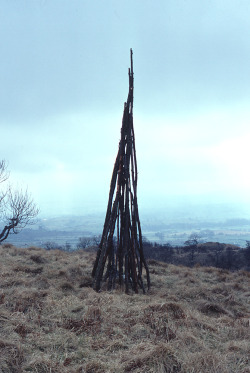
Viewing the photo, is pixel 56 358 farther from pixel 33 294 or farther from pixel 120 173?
pixel 120 173

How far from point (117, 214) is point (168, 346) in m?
3.41

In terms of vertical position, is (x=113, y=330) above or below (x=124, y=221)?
below

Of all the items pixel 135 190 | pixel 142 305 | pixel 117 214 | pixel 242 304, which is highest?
pixel 135 190

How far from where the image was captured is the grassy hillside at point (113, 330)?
9.98 feet

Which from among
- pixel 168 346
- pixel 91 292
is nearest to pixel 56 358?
pixel 168 346

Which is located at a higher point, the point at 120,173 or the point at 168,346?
the point at 120,173

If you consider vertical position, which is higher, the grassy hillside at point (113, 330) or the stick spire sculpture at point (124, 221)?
the stick spire sculpture at point (124, 221)

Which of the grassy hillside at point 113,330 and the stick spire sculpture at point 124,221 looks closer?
the grassy hillside at point 113,330

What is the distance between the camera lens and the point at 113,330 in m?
3.87

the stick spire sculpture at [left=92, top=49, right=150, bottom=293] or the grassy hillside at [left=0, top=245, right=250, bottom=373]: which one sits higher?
the stick spire sculpture at [left=92, top=49, right=150, bottom=293]

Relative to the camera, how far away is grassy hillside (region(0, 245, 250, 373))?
120 inches

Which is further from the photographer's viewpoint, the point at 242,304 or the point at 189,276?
the point at 189,276

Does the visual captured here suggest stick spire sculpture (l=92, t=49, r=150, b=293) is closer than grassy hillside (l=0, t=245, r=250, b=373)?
No

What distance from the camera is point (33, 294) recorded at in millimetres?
5004
